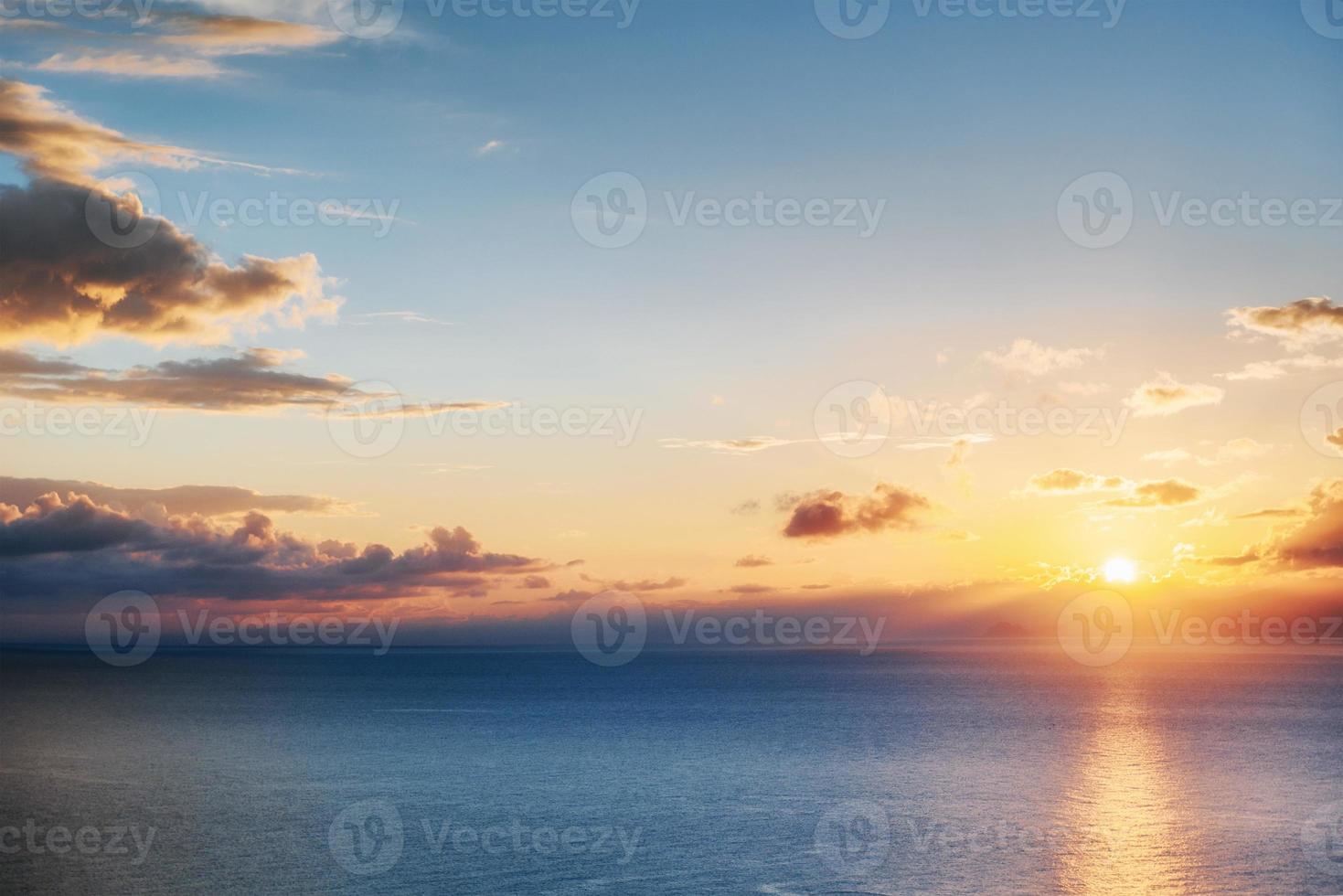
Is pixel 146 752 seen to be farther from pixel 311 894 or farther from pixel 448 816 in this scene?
pixel 311 894

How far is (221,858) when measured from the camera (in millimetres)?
69125

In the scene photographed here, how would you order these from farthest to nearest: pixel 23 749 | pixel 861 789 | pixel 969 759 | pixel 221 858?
1. pixel 23 749
2. pixel 969 759
3. pixel 861 789
4. pixel 221 858

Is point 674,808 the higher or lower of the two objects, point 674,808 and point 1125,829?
the higher

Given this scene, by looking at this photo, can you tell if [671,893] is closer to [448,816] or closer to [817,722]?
[448,816]

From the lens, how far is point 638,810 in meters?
84.6

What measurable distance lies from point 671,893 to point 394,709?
136316mm

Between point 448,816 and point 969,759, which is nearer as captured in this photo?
point 448,816

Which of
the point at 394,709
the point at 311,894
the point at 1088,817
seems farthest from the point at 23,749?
the point at 1088,817

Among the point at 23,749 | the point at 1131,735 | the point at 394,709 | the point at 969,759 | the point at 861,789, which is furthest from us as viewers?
the point at 394,709

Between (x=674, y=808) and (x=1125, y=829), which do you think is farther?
(x=674, y=808)

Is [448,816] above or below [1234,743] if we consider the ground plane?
above

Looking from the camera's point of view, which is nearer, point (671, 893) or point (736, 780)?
point (671, 893)

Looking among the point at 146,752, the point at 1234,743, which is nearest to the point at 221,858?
the point at 146,752

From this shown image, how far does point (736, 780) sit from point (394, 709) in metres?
105
